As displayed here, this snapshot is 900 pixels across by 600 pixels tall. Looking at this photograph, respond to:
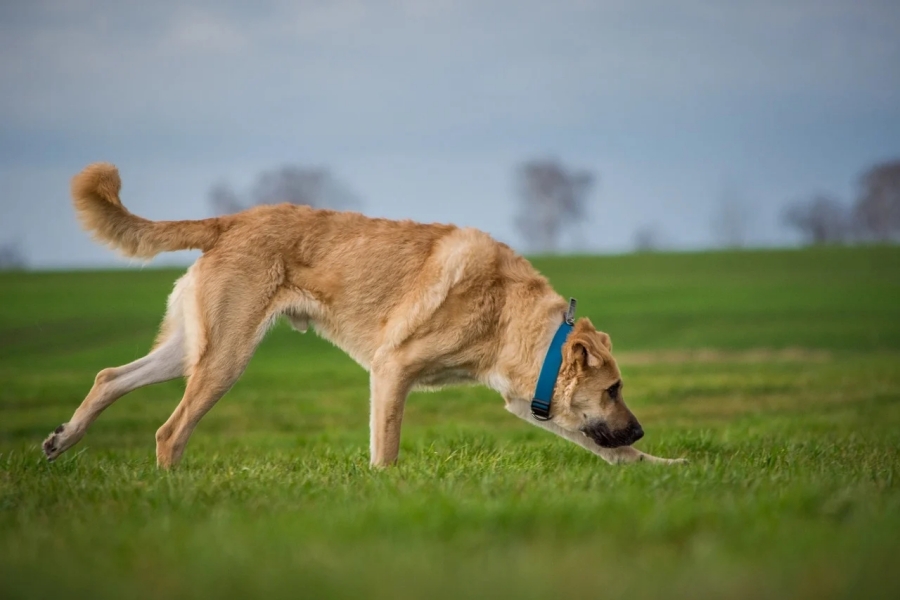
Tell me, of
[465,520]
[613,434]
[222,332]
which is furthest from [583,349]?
[465,520]

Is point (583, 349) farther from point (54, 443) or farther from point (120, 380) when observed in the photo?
point (54, 443)

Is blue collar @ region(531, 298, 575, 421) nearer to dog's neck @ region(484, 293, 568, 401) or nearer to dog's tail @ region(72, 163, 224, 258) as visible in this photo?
dog's neck @ region(484, 293, 568, 401)

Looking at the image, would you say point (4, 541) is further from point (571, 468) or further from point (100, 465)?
point (571, 468)

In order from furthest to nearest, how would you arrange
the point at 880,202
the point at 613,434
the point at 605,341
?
the point at 880,202
the point at 605,341
the point at 613,434

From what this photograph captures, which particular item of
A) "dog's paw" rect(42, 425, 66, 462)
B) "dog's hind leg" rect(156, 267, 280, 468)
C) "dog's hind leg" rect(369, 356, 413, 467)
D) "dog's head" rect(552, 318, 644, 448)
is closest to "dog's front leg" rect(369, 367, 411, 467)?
"dog's hind leg" rect(369, 356, 413, 467)

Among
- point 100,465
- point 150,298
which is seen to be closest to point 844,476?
point 100,465

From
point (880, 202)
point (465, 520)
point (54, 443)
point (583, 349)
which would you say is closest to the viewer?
point (465, 520)

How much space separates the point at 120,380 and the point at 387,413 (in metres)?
1.95

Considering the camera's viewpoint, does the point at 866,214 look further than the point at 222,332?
Yes

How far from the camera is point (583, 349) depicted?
6.59 m

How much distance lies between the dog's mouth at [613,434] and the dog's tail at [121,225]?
3.10m

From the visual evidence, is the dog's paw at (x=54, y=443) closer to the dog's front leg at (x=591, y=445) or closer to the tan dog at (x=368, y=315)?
the tan dog at (x=368, y=315)

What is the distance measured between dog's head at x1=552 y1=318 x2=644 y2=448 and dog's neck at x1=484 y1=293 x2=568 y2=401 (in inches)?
6.7

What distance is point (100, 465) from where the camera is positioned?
6.46 m
